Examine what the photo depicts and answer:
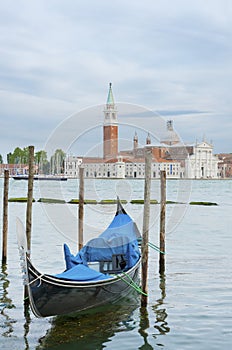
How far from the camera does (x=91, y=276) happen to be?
636 cm

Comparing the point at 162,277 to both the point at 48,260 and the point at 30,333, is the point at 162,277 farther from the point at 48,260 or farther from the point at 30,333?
the point at 30,333

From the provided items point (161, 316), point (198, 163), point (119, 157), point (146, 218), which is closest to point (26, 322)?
point (161, 316)

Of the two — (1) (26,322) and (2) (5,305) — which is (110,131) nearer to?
(2) (5,305)

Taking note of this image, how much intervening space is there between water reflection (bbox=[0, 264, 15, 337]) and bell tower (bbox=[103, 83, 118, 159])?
8.04ft

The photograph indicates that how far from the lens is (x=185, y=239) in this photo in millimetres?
14875

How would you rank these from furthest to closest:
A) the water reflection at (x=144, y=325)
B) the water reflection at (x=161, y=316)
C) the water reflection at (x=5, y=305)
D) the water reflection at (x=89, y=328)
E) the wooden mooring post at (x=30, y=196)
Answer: the wooden mooring post at (x=30, y=196) → the water reflection at (x=161, y=316) → the water reflection at (x=5, y=305) → the water reflection at (x=144, y=325) → the water reflection at (x=89, y=328)

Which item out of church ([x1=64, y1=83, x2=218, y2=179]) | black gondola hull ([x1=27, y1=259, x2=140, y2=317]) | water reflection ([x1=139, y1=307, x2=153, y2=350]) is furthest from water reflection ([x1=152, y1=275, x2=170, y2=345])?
church ([x1=64, y1=83, x2=218, y2=179])

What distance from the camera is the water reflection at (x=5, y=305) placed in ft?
20.1

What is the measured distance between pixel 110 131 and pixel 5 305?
2.88m

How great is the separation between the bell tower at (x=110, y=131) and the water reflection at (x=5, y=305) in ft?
8.04

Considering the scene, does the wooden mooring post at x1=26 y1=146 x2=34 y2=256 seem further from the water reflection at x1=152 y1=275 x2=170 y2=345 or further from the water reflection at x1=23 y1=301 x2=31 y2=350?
the water reflection at x1=152 y1=275 x2=170 y2=345

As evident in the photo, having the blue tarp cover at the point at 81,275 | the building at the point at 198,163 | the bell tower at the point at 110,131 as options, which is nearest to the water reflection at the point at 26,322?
the blue tarp cover at the point at 81,275

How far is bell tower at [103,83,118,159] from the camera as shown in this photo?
26.0ft

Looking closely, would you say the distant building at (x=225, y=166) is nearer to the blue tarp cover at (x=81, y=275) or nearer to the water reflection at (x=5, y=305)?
the water reflection at (x=5, y=305)
